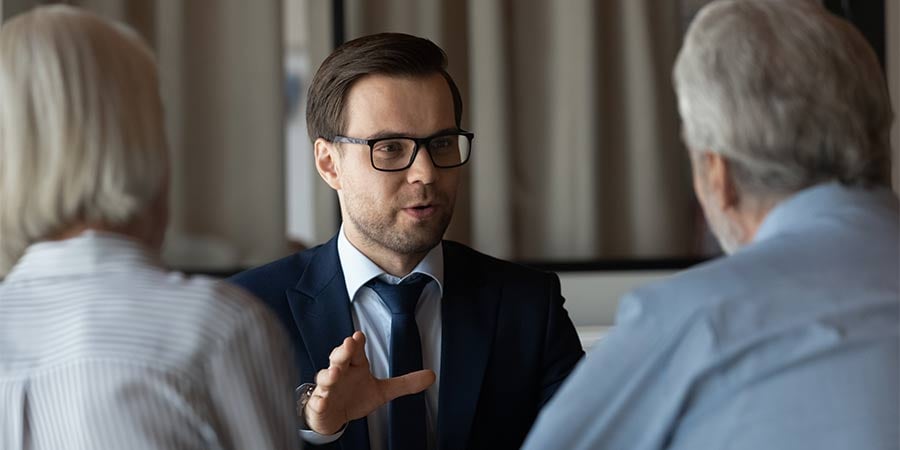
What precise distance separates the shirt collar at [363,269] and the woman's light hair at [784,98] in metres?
0.86

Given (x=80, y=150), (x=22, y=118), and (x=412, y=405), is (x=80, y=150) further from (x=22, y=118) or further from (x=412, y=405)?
(x=412, y=405)

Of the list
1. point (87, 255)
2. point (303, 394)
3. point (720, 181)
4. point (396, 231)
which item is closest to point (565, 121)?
point (396, 231)

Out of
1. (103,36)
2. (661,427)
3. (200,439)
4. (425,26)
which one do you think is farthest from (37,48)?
(425,26)

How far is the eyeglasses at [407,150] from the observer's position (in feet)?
6.61

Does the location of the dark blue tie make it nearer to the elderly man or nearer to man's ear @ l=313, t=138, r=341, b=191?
man's ear @ l=313, t=138, r=341, b=191

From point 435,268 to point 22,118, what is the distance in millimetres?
1059

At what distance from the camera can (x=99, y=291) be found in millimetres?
1106

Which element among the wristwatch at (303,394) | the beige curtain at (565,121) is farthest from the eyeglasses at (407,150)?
the beige curtain at (565,121)

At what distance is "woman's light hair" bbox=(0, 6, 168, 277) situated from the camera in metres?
1.08

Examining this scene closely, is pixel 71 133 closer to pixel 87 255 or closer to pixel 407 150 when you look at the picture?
pixel 87 255

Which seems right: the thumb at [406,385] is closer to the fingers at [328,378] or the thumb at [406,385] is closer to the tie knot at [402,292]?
the fingers at [328,378]

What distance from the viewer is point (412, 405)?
1914 millimetres

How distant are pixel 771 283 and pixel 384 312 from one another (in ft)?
3.24

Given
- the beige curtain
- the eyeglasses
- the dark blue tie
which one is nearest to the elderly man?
the dark blue tie
